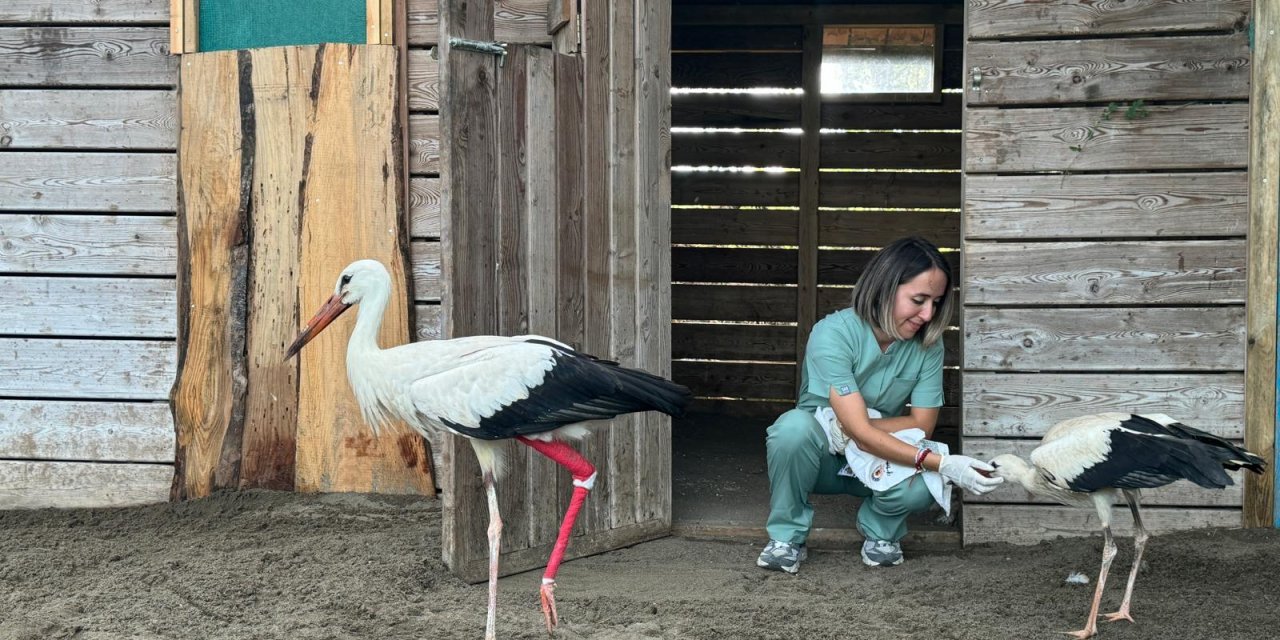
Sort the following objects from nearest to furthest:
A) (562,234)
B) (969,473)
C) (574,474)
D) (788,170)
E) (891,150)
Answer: (574,474)
(969,473)
(562,234)
(891,150)
(788,170)

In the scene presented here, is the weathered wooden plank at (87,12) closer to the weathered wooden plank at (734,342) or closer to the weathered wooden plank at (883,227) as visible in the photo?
the weathered wooden plank at (734,342)

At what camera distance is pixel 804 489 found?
192 inches

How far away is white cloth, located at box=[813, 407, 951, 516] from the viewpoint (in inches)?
184

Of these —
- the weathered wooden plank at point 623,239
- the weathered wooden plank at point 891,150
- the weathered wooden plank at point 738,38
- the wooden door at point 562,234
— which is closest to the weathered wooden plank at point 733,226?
the weathered wooden plank at point 891,150

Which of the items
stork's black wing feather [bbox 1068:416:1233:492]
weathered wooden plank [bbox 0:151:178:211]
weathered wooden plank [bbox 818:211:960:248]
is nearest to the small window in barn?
weathered wooden plank [bbox 818:211:960:248]

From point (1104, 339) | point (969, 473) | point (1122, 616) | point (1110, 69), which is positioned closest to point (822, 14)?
point (1110, 69)

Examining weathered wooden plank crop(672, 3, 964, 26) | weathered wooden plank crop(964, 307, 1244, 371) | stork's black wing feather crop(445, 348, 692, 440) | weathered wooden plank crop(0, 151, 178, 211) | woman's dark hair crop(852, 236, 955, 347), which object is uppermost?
weathered wooden plank crop(672, 3, 964, 26)

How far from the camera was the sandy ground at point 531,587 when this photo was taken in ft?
13.1

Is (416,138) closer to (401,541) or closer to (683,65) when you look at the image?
(401,541)

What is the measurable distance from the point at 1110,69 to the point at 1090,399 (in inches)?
52.6

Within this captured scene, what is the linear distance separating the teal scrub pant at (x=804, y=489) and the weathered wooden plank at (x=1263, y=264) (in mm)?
1385

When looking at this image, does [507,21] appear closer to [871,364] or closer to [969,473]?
[871,364]

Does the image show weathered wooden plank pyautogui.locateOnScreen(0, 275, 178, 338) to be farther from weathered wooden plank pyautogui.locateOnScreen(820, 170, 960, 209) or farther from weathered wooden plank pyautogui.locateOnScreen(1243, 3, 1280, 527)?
weathered wooden plank pyautogui.locateOnScreen(1243, 3, 1280, 527)

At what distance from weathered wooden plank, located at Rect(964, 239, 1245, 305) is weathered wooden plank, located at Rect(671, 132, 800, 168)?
3570 mm
